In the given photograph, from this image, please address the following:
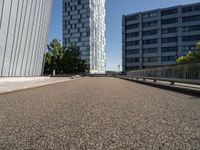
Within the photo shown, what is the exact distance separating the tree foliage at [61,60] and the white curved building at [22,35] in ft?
91.9

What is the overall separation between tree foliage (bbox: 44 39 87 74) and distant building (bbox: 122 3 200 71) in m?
27.7

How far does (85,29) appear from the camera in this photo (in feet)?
360

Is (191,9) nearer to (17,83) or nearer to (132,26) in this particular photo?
(132,26)

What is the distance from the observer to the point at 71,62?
2724 inches

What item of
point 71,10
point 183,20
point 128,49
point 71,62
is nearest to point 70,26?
point 71,10

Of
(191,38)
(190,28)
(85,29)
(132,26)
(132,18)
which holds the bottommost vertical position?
(191,38)

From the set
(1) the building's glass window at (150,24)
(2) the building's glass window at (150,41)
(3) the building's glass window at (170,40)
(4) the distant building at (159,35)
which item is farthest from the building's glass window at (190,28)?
(1) the building's glass window at (150,24)

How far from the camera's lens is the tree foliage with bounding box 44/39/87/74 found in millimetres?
64062

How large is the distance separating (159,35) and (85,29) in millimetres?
41961

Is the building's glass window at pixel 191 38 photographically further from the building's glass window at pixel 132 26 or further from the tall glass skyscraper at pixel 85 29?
the tall glass skyscraper at pixel 85 29

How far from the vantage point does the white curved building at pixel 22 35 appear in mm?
22219

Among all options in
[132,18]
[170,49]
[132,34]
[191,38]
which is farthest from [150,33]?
[191,38]

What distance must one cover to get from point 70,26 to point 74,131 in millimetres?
116840

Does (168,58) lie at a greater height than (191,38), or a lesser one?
lesser
